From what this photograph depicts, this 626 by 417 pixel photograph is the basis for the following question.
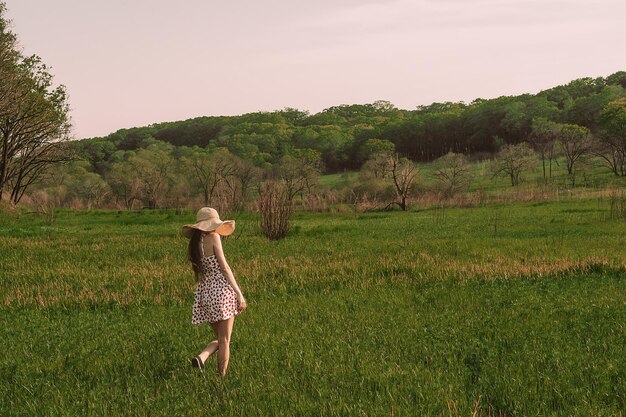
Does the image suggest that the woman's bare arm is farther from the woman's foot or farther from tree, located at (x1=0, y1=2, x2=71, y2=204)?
tree, located at (x1=0, y1=2, x2=71, y2=204)

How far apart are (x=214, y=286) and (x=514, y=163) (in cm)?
7594

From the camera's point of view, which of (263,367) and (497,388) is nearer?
(497,388)

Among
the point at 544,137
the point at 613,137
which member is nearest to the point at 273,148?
the point at 544,137

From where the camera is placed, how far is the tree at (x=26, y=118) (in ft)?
112

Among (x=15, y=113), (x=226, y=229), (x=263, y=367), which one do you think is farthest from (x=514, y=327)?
(x=15, y=113)

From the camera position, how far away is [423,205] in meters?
47.8

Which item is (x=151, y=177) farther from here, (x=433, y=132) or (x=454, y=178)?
(x=433, y=132)

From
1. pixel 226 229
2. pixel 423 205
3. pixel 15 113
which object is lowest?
pixel 423 205

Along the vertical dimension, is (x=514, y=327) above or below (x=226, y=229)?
below

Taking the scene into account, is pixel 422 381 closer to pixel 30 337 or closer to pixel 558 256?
pixel 30 337

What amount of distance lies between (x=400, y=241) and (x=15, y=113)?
103 feet

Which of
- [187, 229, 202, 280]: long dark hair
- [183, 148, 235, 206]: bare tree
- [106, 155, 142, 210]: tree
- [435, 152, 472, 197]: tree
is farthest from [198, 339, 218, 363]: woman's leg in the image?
[106, 155, 142, 210]: tree

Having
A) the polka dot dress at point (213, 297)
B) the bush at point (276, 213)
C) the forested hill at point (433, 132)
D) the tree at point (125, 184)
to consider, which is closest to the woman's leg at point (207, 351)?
the polka dot dress at point (213, 297)

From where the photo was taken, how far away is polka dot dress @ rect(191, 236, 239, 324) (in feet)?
20.1
